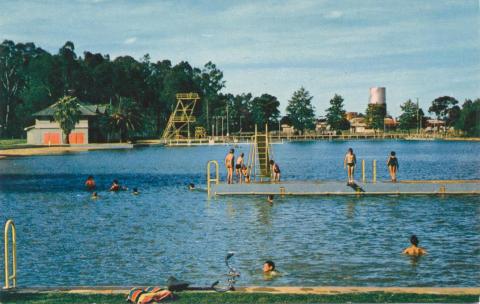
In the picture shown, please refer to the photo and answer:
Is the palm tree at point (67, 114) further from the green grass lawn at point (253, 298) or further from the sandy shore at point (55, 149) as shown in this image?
the green grass lawn at point (253, 298)

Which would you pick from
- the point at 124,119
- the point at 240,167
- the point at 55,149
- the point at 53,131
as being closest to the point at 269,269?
the point at 240,167

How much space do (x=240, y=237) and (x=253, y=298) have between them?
13.5 m

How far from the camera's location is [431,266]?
67.8ft

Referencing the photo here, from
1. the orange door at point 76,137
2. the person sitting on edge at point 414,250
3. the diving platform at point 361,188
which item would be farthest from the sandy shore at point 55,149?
the person sitting on edge at point 414,250

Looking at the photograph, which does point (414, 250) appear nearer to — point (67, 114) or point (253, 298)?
point (253, 298)

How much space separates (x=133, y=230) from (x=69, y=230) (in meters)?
3.01

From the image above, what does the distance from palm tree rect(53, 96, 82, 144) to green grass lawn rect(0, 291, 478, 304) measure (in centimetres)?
11016

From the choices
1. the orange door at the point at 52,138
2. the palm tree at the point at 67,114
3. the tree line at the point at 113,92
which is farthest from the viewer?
the tree line at the point at 113,92

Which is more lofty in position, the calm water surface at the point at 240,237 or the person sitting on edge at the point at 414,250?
the person sitting on edge at the point at 414,250

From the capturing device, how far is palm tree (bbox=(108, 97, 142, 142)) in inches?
5281

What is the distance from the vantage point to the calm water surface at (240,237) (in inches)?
782

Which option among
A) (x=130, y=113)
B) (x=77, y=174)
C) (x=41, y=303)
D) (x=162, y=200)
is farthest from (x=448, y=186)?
(x=130, y=113)

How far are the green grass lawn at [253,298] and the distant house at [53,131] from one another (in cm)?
11676

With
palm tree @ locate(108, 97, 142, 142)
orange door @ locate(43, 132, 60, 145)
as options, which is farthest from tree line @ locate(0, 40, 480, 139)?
orange door @ locate(43, 132, 60, 145)
